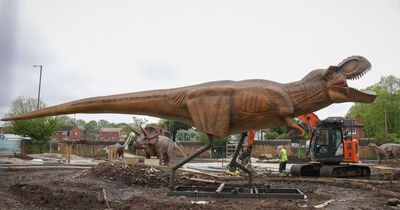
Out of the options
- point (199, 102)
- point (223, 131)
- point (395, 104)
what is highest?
point (395, 104)

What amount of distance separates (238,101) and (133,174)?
490 cm

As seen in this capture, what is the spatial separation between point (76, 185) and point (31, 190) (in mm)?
1695

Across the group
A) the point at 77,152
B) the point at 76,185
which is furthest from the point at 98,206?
the point at 77,152

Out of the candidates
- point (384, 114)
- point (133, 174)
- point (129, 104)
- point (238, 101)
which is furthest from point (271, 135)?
point (129, 104)

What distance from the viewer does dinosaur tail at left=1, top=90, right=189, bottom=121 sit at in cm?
859

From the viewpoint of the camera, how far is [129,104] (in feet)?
28.5

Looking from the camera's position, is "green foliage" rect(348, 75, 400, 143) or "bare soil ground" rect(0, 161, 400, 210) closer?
"bare soil ground" rect(0, 161, 400, 210)

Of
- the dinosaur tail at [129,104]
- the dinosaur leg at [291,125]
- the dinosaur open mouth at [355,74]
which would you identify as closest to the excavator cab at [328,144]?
the dinosaur open mouth at [355,74]

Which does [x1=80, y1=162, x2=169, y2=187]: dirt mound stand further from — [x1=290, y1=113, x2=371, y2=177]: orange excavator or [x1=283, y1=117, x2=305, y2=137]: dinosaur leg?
[x1=290, y1=113, x2=371, y2=177]: orange excavator

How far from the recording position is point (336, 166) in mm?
14586

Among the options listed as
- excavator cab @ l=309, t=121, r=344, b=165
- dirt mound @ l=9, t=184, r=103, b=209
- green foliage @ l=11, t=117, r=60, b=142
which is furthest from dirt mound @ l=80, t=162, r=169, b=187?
green foliage @ l=11, t=117, r=60, b=142

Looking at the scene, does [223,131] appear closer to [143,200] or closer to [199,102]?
[199,102]

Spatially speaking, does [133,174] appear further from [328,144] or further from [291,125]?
[328,144]

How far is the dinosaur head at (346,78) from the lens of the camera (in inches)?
309
